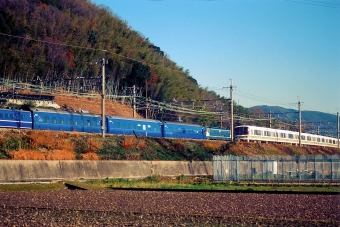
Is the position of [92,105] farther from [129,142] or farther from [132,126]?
[129,142]

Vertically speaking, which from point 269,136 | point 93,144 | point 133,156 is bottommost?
point 133,156

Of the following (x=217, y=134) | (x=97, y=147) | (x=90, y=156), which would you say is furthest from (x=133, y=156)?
(x=217, y=134)

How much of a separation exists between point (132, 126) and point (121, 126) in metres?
1.58

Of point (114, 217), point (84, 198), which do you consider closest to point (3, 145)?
point (84, 198)

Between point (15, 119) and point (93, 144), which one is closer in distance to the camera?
point (15, 119)

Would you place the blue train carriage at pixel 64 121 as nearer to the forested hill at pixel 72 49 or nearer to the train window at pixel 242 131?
the forested hill at pixel 72 49

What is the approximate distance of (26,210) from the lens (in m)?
17.2

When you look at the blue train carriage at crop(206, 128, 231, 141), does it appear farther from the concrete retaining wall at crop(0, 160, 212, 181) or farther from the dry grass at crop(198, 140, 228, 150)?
the concrete retaining wall at crop(0, 160, 212, 181)

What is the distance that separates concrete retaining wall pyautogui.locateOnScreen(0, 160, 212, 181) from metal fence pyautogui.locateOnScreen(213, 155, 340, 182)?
622 cm

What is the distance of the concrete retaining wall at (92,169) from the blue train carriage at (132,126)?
8.14 metres

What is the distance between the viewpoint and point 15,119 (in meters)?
39.4

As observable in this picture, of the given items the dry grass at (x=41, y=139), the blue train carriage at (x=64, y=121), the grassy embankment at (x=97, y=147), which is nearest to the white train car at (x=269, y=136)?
the grassy embankment at (x=97, y=147)

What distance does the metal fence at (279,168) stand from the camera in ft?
105

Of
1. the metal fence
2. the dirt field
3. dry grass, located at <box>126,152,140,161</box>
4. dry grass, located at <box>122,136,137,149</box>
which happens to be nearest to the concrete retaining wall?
dry grass, located at <box>126,152,140,161</box>
